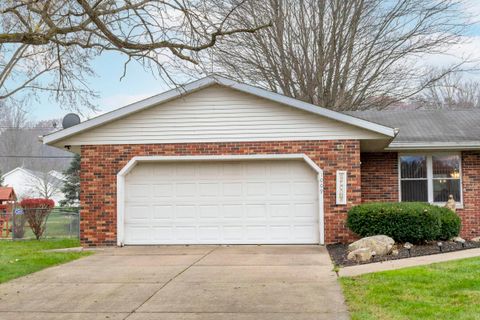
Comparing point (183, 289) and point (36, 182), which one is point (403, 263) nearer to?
point (183, 289)

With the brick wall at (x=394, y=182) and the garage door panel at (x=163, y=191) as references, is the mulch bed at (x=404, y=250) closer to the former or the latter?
the brick wall at (x=394, y=182)

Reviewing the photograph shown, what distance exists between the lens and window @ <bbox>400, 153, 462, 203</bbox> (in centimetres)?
1540

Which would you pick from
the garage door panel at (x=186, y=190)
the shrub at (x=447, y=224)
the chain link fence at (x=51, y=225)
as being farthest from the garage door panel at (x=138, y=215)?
the shrub at (x=447, y=224)

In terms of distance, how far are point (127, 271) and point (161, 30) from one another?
14.5 ft

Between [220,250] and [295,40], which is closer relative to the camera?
[220,250]

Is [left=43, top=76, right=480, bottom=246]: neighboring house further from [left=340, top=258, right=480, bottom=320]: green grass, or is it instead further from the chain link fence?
the chain link fence

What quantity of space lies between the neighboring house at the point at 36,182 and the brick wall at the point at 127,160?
27.3 meters

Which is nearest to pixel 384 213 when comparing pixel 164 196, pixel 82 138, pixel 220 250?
pixel 220 250

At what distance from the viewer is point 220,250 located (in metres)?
12.7

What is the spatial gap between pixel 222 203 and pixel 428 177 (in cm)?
616

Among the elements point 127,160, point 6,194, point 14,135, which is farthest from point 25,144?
point 127,160

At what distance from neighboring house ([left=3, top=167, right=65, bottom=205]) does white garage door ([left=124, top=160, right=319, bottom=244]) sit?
2758 centimetres

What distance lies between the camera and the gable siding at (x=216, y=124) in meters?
13.4

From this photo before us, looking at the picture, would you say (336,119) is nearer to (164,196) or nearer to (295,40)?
(164,196)
